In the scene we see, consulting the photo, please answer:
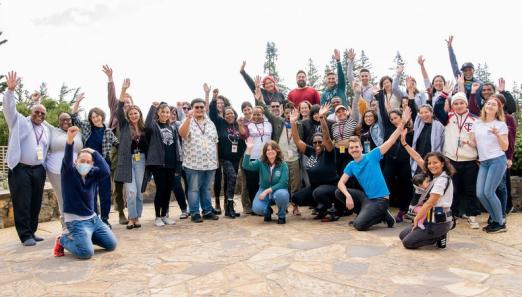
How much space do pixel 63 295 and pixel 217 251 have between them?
5.58ft

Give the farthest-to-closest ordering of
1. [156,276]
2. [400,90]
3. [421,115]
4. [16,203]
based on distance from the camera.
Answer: [400,90] < [421,115] < [16,203] < [156,276]

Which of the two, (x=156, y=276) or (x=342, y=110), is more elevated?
(x=342, y=110)

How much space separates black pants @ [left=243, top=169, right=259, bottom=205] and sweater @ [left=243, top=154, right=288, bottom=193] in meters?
0.30

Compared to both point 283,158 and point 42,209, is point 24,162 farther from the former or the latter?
point 283,158

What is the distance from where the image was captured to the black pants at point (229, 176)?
22.4 feet

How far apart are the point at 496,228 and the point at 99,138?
5.56 m

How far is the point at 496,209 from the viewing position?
5461mm

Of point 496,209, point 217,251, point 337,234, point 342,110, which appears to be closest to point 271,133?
point 342,110

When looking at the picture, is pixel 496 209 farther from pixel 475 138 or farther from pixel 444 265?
pixel 444 265

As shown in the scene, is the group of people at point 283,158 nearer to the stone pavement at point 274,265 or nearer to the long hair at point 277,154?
the long hair at point 277,154

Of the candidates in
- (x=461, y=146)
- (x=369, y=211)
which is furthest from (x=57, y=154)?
(x=461, y=146)

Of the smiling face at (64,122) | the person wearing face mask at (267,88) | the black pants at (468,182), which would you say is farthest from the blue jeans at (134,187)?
the black pants at (468,182)

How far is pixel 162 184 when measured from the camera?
6.35 meters

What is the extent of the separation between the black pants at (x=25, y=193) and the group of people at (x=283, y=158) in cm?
1
